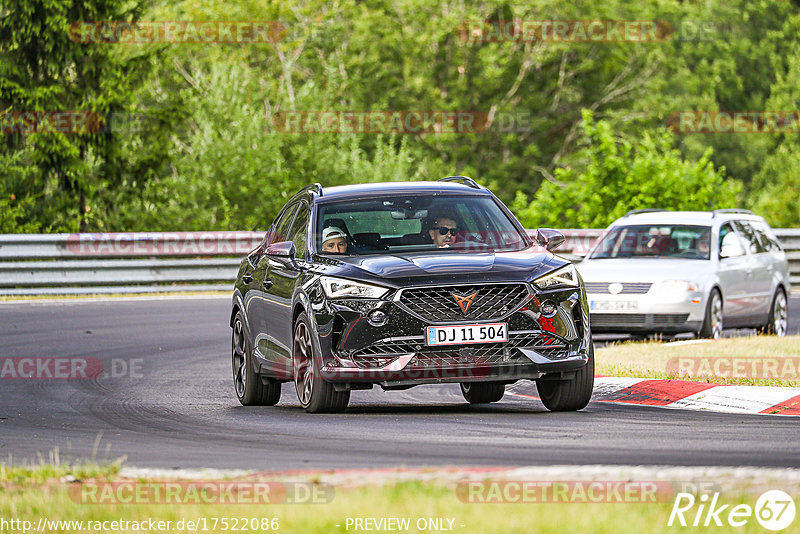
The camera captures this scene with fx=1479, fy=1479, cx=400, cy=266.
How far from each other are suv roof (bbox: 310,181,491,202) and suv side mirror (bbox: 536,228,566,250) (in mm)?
556

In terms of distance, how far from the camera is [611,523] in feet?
18.4

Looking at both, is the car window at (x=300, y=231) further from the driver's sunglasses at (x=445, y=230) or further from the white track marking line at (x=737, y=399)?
the white track marking line at (x=737, y=399)

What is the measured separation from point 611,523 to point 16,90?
28.7 metres

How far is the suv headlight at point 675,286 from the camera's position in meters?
17.2

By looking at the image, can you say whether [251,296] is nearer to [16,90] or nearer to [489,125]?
[16,90]

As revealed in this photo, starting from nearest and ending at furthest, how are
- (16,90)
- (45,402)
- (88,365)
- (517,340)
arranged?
1. (517,340)
2. (45,402)
3. (88,365)
4. (16,90)

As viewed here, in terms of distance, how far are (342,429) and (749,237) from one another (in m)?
11.2

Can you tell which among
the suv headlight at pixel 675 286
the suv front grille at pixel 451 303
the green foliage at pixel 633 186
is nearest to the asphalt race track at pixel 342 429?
the suv front grille at pixel 451 303

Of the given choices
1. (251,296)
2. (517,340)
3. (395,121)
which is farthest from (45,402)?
(395,121)

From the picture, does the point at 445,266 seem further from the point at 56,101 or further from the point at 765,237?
the point at 56,101

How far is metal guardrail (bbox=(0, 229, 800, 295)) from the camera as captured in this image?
24203 mm

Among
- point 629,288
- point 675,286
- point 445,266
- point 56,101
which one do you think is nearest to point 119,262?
point 56,101

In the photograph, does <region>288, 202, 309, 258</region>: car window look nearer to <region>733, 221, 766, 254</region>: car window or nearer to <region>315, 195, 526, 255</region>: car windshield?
<region>315, 195, 526, 255</region>: car windshield

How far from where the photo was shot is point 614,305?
17.3 metres
